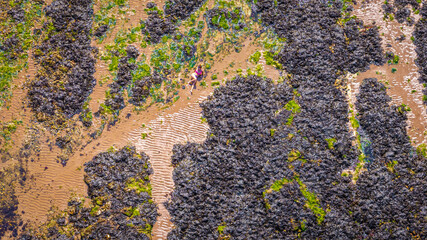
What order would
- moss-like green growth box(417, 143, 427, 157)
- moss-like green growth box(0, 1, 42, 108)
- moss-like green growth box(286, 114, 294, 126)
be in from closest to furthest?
1. moss-like green growth box(417, 143, 427, 157)
2. moss-like green growth box(286, 114, 294, 126)
3. moss-like green growth box(0, 1, 42, 108)

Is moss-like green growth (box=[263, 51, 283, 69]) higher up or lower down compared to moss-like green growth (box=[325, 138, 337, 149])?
higher up

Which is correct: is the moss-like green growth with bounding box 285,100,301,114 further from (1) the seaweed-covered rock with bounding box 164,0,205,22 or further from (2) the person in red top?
(1) the seaweed-covered rock with bounding box 164,0,205,22

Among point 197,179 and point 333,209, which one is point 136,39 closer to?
point 197,179

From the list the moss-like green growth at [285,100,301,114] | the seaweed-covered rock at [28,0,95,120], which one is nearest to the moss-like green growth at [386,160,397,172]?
the moss-like green growth at [285,100,301,114]

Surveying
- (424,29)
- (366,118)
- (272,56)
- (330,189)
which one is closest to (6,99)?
(272,56)

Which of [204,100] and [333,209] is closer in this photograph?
[333,209]

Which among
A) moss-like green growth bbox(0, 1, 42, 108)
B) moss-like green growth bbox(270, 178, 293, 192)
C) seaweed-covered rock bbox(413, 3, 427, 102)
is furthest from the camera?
moss-like green growth bbox(0, 1, 42, 108)

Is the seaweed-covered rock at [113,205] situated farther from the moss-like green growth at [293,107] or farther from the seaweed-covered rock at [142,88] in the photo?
the moss-like green growth at [293,107]

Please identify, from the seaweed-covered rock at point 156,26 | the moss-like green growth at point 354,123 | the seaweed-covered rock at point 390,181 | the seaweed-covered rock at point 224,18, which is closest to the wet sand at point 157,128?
the seaweed-covered rock at point 390,181
